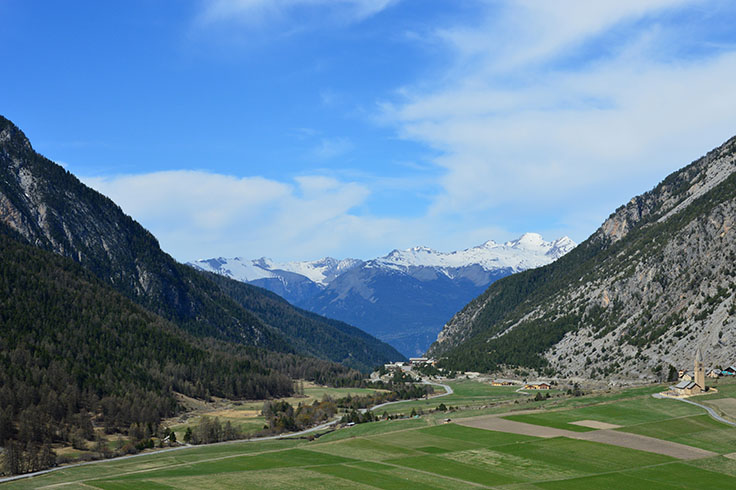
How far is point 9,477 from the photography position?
417 feet

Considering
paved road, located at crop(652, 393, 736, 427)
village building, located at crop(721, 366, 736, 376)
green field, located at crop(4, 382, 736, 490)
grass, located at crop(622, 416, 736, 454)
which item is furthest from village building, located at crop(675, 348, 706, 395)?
village building, located at crop(721, 366, 736, 376)

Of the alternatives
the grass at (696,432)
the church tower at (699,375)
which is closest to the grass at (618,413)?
the grass at (696,432)

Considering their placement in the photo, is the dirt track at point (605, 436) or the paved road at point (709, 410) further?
the paved road at point (709, 410)

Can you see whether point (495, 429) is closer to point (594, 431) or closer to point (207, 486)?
point (594, 431)

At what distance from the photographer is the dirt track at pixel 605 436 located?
12012 centimetres

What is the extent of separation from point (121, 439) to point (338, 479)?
96.1 m

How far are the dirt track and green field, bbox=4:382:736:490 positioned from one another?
2.50m

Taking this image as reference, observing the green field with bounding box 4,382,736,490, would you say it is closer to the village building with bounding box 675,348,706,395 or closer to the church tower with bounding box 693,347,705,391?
the village building with bounding box 675,348,706,395

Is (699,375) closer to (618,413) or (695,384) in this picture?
(695,384)

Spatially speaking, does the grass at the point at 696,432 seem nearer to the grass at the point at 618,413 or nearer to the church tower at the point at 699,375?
the grass at the point at 618,413

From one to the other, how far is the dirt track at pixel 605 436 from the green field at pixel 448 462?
2500mm

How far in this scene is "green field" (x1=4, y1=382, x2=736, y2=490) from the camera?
10788 cm

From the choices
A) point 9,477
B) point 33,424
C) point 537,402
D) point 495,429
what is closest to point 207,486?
point 9,477

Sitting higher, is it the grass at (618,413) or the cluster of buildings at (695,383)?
the cluster of buildings at (695,383)
